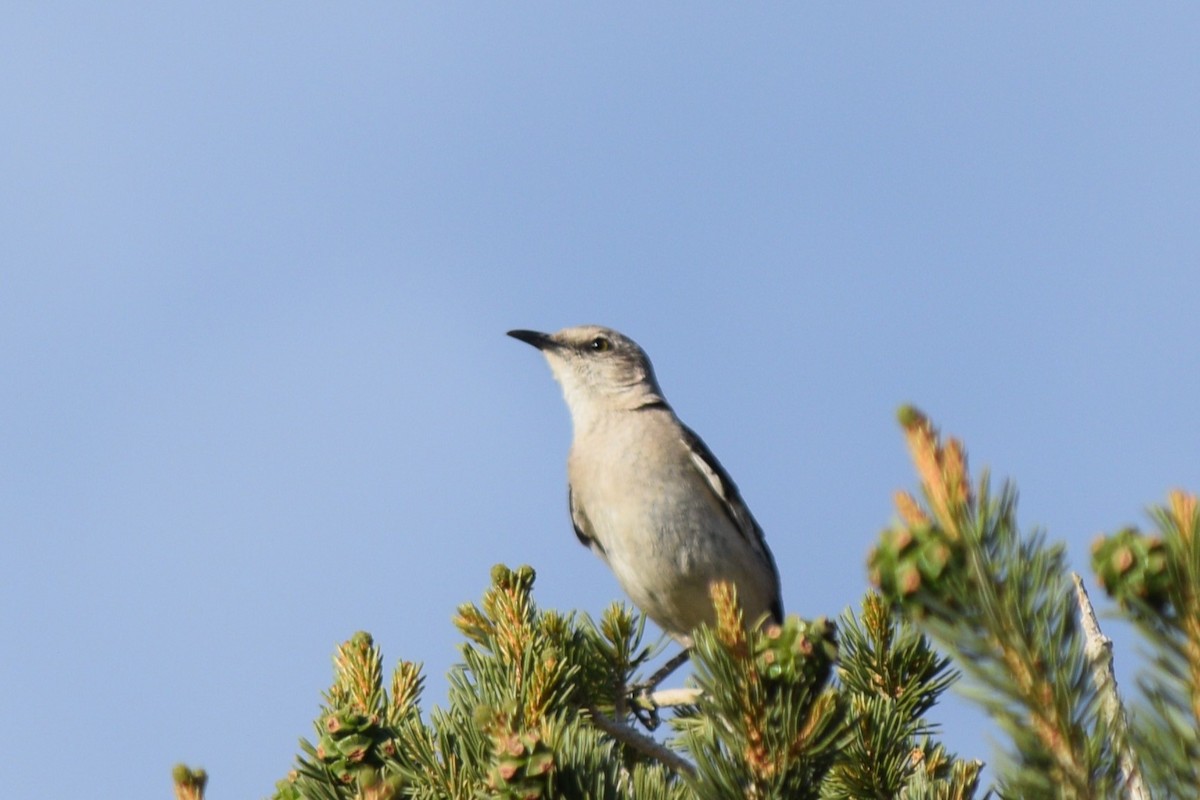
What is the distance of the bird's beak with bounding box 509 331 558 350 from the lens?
10.3m

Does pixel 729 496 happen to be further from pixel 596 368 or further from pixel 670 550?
pixel 596 368

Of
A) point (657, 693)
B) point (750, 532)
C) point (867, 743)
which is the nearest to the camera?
point (867, 743)

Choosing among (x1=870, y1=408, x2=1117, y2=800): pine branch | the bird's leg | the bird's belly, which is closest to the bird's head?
the bird's belly

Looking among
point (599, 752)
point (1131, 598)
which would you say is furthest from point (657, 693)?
point (1131, 598)

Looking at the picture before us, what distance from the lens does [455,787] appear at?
387cm

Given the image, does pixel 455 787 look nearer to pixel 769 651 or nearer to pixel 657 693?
pixel 769 651

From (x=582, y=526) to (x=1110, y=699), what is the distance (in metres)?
6.51

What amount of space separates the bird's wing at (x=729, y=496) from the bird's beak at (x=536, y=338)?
155 centimetres

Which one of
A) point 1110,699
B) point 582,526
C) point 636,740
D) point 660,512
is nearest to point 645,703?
point 636,740

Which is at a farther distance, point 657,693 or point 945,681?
point 657,693

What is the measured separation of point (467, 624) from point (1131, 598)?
287 cm

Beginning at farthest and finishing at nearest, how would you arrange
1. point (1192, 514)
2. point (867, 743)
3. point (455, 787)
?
point (867, 743), point (455, 787), point (1192, 514)

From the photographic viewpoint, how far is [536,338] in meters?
10.3

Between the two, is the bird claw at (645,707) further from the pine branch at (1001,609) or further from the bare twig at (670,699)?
the pine branch at (1001,609)
